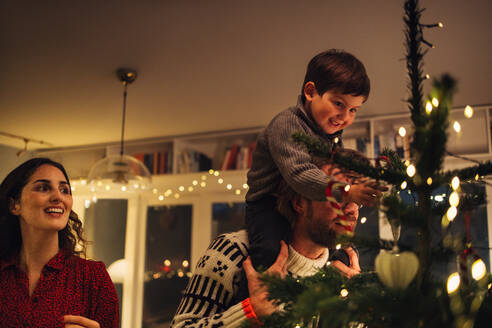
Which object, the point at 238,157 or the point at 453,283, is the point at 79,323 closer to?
the point at 453,283

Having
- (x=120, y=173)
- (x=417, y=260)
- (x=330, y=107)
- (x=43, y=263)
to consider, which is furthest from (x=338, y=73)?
(x=120, y=173)

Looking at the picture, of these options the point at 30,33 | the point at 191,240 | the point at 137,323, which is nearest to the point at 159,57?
the point at 30,33

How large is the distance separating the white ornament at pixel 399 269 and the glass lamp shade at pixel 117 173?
269 centimetres

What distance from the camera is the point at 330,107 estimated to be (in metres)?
1.20

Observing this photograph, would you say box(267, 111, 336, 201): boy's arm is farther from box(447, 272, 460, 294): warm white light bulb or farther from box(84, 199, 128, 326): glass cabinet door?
box(84, 199, 128, 326): glass cabinet door

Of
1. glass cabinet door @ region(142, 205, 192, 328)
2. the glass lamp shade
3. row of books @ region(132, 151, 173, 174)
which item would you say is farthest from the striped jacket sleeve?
row of books @ region(132, 151, 173, 174)

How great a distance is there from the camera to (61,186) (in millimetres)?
1627

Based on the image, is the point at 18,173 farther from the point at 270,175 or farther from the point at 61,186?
the point at 270,175

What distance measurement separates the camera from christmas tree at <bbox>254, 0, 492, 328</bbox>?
1.44 ft

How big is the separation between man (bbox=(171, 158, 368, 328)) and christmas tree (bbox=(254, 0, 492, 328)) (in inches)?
13.6

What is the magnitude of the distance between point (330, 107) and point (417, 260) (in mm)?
790

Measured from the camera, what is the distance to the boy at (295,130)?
107 centimetres

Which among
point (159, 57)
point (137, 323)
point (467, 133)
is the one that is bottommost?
point (137, 323)

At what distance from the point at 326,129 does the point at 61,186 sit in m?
1.01
